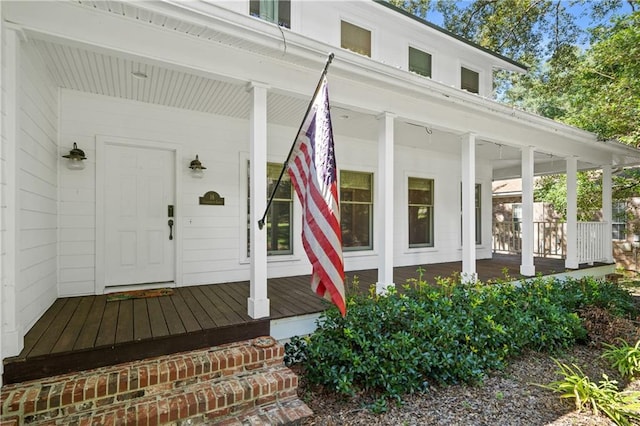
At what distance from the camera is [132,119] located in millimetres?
4273

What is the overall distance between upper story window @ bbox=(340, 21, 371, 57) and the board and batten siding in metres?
4.40

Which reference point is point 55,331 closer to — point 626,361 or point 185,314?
point 185,314

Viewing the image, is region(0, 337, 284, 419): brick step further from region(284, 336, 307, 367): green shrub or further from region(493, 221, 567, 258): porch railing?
region(493, 221, 567, 258): porch railing

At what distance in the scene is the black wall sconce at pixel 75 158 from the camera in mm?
3799

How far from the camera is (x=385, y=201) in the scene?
4.13 meters

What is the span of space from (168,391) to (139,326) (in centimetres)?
73

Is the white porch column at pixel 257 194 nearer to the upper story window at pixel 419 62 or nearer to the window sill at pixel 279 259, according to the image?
the window sill at pixel 279 259

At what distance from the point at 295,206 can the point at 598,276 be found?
690 cm

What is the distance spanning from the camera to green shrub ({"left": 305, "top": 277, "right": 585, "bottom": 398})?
2.95 m

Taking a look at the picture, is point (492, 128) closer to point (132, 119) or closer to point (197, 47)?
point (197, 47)

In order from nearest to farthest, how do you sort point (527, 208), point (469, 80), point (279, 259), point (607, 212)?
point (279, 259) < point (527, 208) < point (469, 80) < point (607, 212)

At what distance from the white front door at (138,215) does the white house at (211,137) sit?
2cm

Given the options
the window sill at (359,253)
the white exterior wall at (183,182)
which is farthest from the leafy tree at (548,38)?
the white exterior wall at (183,182)

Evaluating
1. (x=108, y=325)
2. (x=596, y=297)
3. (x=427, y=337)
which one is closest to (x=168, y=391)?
(x=108, y=325)
